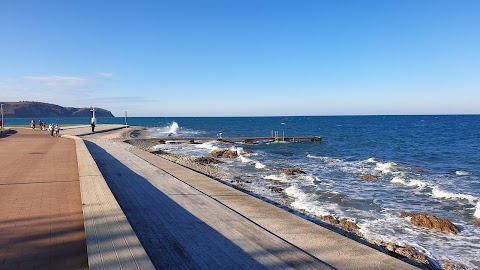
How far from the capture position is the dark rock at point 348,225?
10.1 meters

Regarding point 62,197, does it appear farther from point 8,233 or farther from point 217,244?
point 217,244

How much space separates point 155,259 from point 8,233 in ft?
10.1

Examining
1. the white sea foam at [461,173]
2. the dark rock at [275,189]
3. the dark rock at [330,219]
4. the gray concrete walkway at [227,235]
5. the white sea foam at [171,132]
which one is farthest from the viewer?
the white sea foam at [171,132]

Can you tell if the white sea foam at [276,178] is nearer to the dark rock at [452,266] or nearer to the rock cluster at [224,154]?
the rock cluster at [224,154]

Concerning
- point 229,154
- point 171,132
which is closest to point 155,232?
point 229,154

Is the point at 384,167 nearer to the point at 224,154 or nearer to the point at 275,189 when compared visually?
the point at 275,189

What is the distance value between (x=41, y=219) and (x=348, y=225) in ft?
25.6

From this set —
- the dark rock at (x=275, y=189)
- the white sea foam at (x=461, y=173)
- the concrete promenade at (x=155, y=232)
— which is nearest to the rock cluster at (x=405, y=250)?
the concrete promenade at (x=155, y=232)

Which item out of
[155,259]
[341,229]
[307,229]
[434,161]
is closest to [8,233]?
[155,259]

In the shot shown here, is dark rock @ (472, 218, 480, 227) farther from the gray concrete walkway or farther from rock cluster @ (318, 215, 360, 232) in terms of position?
the gray concrete walkway

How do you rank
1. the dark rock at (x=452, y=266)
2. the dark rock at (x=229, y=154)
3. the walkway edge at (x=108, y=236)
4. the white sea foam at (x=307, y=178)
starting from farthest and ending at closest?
the dark rock at (x=229, y=154)
the white sea foam at (x=307, y=178)
the dark rock at (x=452, y=266)
the walkway edge at (x=108, y=236)

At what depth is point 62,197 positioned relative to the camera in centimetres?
962


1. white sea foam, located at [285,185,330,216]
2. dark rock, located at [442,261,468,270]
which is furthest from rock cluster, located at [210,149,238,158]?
dark rock, located at [442,261,468,270]

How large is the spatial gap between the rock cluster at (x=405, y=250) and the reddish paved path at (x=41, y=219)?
261 inches
